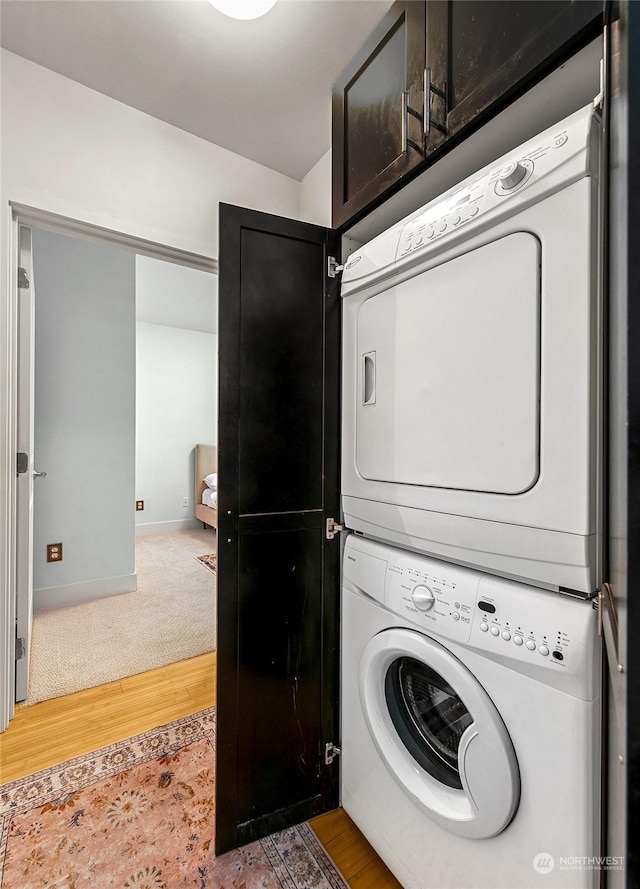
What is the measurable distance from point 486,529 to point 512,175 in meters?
0.71

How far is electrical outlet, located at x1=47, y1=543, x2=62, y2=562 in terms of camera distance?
293 centimetres

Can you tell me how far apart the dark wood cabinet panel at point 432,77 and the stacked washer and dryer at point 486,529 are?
139 mm

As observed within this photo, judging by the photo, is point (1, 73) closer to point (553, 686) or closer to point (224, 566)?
point (224, 566)

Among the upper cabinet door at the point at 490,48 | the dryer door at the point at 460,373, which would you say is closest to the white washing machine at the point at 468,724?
the dryer door at the point at 460,373

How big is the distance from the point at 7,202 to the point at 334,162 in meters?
1.29

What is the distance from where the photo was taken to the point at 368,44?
1.26 meters

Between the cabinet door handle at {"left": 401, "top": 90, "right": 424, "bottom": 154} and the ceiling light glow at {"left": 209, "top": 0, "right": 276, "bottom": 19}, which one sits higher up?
the ceiling light glow at {"left": 209, "top": 0, "right": 276, "bottom": 19}

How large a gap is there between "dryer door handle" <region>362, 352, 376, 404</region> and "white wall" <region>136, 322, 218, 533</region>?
13.8 feet

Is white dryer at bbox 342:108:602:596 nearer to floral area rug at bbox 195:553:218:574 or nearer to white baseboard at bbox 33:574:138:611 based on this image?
white baseboard at bbox 33:574:138:611

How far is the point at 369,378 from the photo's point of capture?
1.25m

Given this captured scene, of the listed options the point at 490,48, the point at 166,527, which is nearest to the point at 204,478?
the point at 166,527

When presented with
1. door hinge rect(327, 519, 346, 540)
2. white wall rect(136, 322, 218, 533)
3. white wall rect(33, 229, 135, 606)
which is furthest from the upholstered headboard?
door hinge rect(327, 519, 346, 540)

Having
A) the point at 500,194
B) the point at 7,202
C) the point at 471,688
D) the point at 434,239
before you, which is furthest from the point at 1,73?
the point at 471,688

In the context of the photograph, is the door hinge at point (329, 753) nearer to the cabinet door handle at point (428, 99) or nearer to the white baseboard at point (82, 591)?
the cabinet door handle at point (428, 99)
